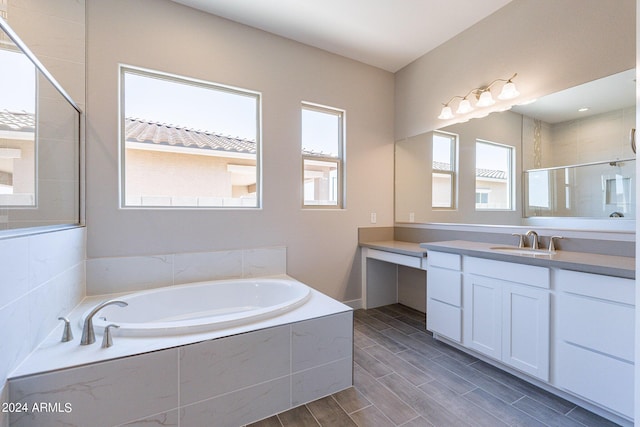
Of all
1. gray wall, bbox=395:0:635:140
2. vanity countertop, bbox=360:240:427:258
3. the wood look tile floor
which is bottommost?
the wood look tile floor

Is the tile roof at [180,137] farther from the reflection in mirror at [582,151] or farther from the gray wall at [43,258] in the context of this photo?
the reflection in mirror at [582,151]

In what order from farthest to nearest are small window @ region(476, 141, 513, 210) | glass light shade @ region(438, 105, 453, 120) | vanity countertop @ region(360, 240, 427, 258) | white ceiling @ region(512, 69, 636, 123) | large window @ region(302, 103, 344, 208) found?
large window @ region(302, 103, 344, 208)
glass light shade @ region(438, 105, 453, 120)
vanity countertop @ region(360, 240, 427, 258)
small window @ region(476, 141, 513, 210)
white ceiling @ region(512, 69, 636, 123)

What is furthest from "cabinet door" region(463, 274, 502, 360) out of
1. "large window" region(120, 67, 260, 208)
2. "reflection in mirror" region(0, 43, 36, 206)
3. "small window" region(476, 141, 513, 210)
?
"reflection in mirror" region(0, 43, 36, 206)

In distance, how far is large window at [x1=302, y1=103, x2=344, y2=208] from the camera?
288 cm

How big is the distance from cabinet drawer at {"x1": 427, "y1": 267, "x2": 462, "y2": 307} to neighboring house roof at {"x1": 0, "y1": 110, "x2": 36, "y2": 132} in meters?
2.82

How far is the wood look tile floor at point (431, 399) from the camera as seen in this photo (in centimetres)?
146

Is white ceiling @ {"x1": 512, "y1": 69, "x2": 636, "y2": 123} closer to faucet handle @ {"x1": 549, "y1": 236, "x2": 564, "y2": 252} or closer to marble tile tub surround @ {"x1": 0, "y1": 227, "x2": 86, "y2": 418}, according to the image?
faucet handle @ {"x1": 549, "y1": 236, "x2": 564, "y2": 252}

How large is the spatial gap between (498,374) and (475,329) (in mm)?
299

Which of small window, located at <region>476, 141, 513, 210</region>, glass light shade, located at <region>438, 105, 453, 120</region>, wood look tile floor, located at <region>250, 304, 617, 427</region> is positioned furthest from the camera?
glass light shade, located at <region>438, 105, 453, 120</region>

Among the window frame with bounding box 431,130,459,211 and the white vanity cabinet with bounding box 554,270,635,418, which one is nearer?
the white vanity cabinet with bounding box 554,270,635,418

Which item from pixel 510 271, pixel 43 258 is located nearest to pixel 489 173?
pixel 510 271

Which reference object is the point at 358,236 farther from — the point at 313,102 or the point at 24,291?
the point at 24,291

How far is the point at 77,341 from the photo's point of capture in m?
1.37

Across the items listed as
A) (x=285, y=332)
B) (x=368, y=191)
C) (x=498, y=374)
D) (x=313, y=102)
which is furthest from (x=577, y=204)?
(x=313, y=102)
